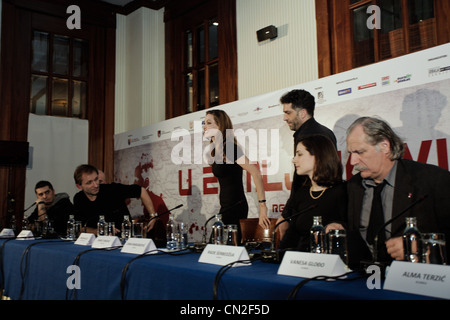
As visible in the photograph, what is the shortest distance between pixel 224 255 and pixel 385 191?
0.71 m

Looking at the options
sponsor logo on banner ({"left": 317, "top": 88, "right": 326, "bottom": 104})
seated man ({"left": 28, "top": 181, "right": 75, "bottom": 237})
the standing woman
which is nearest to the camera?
the standing woman

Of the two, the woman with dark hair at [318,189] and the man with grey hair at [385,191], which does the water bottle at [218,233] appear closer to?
the woman with dark hair at [318,189]

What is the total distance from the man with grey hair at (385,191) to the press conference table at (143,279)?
0.41 meters

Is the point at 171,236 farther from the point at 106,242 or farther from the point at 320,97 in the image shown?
the point at 320,97

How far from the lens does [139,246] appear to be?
1791 millimetres

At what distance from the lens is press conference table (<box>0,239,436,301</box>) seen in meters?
1.04

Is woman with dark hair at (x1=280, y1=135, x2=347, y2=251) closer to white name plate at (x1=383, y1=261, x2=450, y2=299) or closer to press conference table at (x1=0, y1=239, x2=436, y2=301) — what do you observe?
press conference table at (x1=0, y1=239, x2=436, y2=301)

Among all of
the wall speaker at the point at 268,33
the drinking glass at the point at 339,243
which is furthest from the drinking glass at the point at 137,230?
the wall speaker at the point at 268,33

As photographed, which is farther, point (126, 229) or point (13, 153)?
point (13, 153)

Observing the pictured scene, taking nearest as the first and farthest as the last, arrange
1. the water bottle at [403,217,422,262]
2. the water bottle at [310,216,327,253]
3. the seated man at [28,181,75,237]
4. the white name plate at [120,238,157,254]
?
the water bottle at [403,217,422,262] < the water bottle at [310,216,327,253] < the white name plate at [120,238,157,254] < the seated man at [28,181,75,237]

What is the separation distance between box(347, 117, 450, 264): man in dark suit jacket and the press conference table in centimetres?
41

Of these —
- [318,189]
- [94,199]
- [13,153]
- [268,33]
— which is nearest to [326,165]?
[318,189]

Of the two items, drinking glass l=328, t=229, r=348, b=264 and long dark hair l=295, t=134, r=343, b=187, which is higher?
long dark hair l=295, t=134, r=343, b=187

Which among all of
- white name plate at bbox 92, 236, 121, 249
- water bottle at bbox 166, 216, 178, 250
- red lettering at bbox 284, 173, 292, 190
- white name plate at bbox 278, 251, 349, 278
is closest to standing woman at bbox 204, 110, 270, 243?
red lettering at bbox 284, 173, 292, 190
